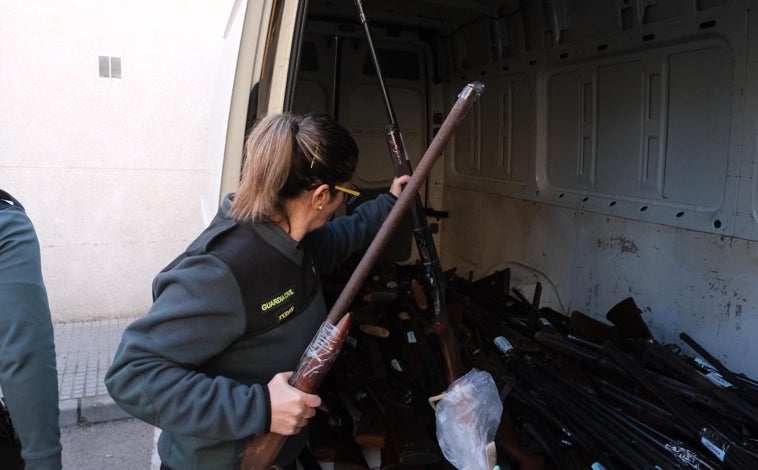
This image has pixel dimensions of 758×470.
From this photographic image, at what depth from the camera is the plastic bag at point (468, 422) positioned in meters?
1.71

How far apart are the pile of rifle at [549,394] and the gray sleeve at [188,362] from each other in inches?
43.6

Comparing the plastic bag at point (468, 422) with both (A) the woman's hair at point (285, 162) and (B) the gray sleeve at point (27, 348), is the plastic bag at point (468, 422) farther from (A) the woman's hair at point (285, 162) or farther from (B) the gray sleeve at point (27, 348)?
(B) the gray sleeve at point (27, 348)

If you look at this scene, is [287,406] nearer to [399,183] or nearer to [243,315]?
[243,315]

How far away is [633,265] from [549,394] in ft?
3.37

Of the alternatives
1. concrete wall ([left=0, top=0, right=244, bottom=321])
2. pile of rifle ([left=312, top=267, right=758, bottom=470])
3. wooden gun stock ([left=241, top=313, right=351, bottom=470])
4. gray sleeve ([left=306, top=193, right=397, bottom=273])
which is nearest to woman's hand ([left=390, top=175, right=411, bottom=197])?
gray sleeve ([left=306, top=193, right=397, bottom=273])

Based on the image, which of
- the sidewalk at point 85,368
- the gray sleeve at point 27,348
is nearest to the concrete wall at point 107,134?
the sidewalk at point 85,368

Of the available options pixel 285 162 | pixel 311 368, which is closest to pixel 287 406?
pixel 311 368

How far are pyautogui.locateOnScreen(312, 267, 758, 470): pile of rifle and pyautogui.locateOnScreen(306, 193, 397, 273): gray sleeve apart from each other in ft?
2.85

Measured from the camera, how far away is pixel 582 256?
3598mm

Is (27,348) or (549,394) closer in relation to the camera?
(27,348)

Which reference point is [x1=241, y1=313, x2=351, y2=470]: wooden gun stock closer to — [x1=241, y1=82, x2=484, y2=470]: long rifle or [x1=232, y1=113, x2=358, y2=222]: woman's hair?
[x1=241, y1=82, x2=484, y2=470]: long rifle

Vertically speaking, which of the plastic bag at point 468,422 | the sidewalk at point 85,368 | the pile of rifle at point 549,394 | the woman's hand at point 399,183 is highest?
the woman's hand at point 399,183

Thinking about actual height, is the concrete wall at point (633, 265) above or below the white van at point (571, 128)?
below

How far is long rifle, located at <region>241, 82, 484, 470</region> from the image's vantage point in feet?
3.99
